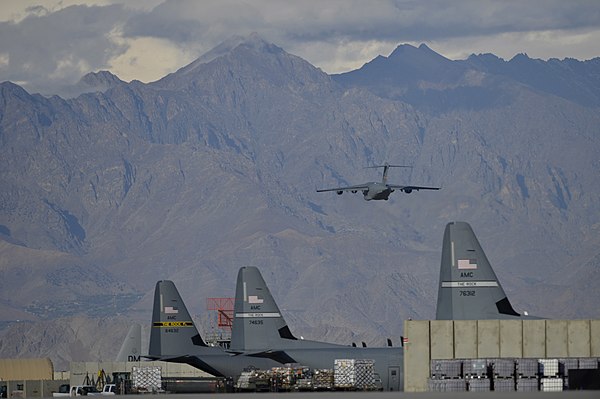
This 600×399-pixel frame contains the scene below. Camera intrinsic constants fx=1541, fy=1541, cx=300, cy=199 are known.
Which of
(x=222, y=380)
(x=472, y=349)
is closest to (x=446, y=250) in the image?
(x=472, y=349)

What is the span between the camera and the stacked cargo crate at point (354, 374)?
97.8m

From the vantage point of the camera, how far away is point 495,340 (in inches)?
3531

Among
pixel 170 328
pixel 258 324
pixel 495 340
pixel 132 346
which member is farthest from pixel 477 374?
pixel 132 346

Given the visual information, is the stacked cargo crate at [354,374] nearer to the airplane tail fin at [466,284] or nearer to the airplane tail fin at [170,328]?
the airplane tail fin at [466,284]

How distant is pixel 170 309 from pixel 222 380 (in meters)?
19.7

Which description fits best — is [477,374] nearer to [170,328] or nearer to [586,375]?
[586,375]

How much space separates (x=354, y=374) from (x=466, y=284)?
9.71m

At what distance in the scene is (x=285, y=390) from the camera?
96.8 meters

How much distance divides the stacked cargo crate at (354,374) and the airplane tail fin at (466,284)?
6.75 meters

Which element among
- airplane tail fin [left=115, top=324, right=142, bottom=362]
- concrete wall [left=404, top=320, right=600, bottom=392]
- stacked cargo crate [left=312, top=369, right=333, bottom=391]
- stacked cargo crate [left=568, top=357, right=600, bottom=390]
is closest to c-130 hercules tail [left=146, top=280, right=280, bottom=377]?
stacked cargo crate [left=312, top=369, right=333, bottom=391]

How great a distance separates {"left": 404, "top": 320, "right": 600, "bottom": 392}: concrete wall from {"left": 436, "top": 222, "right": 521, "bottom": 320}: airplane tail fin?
517cm

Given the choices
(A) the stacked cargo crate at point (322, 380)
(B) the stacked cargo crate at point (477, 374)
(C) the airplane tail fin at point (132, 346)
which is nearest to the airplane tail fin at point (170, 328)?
(A) the stacked cargo crate at point (322, 380)

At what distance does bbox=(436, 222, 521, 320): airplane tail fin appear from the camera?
95625 mm

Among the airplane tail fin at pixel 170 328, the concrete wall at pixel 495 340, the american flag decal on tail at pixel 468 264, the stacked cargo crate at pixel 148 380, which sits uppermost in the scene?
the american flag decal on tail at pixel 468 264
